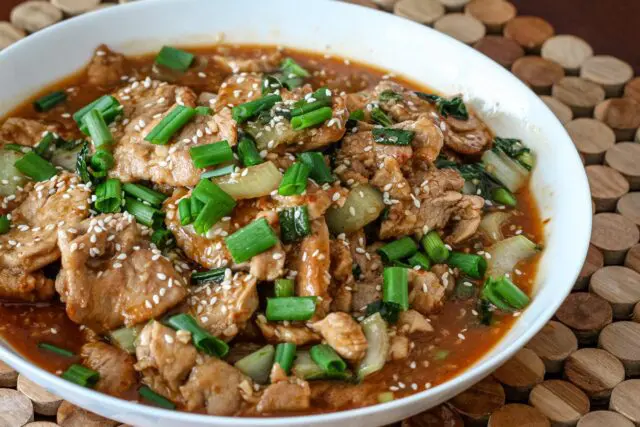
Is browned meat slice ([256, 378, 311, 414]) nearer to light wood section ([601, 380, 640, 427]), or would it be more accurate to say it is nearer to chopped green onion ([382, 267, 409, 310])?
chopped green onion ([382, 267, 409, 310])

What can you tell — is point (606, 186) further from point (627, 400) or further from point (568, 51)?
point (627, 400)

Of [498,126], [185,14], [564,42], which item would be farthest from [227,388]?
[564,42]

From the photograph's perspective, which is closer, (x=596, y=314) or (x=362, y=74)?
(x=596, y=314)

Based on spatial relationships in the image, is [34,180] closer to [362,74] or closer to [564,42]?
[362,74]

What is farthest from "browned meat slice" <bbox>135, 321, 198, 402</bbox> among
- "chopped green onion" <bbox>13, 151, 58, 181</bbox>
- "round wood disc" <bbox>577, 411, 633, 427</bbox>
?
"round wood disc" <bbox>577, 411, 633, 427</bbox>

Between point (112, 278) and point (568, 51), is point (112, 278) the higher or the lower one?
the higher one

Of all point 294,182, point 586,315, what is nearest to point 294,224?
point 294,182
